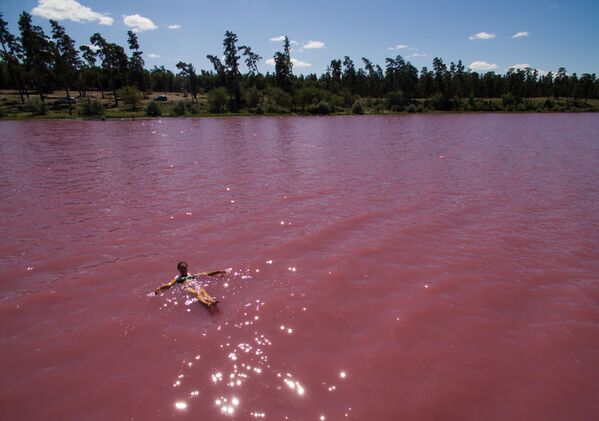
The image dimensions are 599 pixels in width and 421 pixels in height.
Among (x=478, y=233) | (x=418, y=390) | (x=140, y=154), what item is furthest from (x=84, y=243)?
(x=140, y=154)

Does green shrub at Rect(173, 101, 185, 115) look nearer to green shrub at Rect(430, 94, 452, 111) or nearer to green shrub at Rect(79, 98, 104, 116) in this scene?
green shrub at Rect(79, 98, 104, 116)

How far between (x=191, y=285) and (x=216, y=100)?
95777 mm

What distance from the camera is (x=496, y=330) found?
7520mm

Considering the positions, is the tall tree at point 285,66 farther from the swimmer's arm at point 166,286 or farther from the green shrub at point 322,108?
the swimmer's arm at point 166,286

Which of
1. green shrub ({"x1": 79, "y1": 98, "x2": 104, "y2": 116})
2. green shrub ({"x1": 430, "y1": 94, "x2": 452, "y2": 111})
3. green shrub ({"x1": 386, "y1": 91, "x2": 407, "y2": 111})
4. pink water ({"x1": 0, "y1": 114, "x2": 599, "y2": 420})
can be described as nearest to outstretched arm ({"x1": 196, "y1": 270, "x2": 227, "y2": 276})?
pink water ({"x1": 0, "y1": 114, "x2": 599, "y2": 420})

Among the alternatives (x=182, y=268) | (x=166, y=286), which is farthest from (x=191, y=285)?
(x=166, y=286)

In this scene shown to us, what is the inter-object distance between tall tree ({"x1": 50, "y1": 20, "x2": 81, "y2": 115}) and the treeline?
23 cm

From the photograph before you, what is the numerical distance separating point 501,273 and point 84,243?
42.8 feet

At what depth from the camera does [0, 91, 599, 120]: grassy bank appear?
7775cm

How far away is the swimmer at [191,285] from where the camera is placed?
826 centimetres

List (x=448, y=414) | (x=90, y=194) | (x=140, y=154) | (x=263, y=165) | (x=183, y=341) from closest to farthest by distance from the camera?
(x=448, y=414)
(x=183, y=341)
(x=90, y=194)
(x=263, y=165)
(x=140, y=154)

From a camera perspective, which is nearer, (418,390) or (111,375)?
(418,390)

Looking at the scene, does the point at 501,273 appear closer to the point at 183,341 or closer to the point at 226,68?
the point at 183,341

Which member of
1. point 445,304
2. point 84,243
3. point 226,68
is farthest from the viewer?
point 226,68
